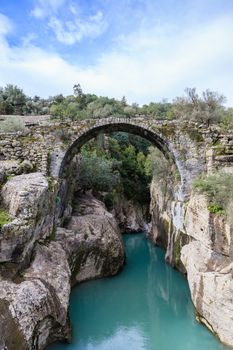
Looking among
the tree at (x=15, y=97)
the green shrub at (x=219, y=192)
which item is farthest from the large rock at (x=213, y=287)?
the tree at (x=15, y=97)

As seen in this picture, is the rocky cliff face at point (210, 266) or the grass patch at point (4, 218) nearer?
the grass patch at point (4, 218)

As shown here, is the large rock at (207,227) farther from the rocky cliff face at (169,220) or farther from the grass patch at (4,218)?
the grass patch at (4,218)

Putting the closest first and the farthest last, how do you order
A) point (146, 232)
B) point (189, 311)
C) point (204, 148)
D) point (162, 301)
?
1. point (189, 311)
2. point (162, 301)
3. point (204, 148)
4. point (146, 232)

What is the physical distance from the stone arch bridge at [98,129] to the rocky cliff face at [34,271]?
276 centimetres

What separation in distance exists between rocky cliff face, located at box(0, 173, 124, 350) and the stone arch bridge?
2763 millimetres

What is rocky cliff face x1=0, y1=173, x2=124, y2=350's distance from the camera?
6344 millimetres

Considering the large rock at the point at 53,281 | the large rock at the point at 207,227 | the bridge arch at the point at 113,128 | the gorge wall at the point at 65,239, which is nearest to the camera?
the large rock at the point at 53,281

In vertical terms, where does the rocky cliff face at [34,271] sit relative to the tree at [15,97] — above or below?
below

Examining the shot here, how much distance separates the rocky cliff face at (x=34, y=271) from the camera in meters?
6.34

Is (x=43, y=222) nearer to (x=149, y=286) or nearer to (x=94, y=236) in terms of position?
(x=94, y=236)

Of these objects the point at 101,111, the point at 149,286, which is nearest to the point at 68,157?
the point at 149,286

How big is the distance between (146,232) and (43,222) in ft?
51.9

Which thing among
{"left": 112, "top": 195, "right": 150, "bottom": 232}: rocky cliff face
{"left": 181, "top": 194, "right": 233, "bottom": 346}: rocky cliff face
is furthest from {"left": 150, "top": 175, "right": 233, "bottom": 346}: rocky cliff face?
{"left": 112, "top": 195, "right": 150, "bottom": 232}: rocky cliff face

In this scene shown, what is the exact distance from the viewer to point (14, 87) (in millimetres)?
35469
